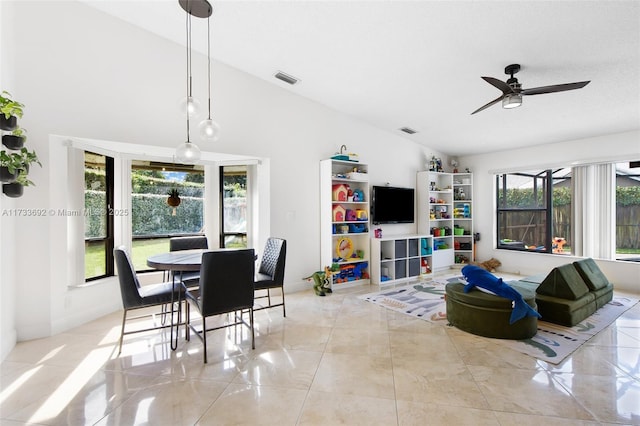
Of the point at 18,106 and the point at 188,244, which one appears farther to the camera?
the point at 188,244

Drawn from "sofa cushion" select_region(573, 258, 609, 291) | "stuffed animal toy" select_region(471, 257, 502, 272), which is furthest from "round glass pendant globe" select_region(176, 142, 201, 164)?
"stuffed animal toy" select_region(471, 257, 502, 272)

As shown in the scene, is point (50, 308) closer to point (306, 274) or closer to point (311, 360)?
point (311, 360)

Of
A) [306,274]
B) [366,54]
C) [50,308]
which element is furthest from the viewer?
[306,274]

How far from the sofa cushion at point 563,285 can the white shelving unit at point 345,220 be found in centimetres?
246

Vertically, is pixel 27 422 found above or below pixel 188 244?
below

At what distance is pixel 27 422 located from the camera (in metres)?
1.70

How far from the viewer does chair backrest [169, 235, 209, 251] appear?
3.67 meters

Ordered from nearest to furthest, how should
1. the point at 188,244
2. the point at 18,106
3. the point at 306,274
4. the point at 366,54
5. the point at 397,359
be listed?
the point at 18,106 < the point at 397,359 < the point at 366,54 < the point at 188,244 < the point at 306,274

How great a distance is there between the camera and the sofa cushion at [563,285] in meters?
3.15

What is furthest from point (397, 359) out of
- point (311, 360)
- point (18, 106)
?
point (18, 106)

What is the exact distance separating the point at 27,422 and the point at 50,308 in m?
1.53

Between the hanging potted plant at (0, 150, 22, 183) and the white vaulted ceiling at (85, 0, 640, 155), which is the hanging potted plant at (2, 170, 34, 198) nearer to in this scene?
the hanging potted plant at (0, 150, 22, 183)

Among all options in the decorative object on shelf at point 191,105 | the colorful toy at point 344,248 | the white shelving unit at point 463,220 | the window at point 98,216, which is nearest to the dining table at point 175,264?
the decorative object on shelf at point 191,105

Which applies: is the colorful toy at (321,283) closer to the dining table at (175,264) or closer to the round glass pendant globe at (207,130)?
the dining table at (175,264)
